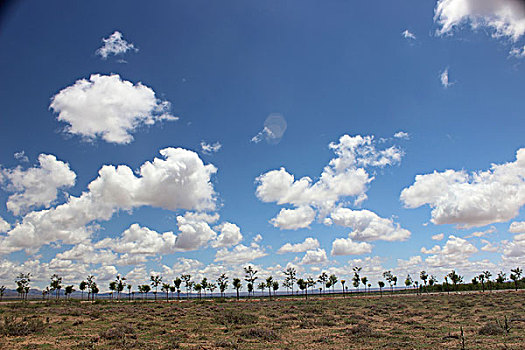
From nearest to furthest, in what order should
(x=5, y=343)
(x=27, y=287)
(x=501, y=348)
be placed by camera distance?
(x=501, y=348), (x=5, y=343), (x=27, y=287)

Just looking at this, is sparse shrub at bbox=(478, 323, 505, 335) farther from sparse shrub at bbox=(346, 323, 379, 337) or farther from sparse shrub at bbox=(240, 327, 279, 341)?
sparse shrub at bbox=(240, 327, 279, 341)

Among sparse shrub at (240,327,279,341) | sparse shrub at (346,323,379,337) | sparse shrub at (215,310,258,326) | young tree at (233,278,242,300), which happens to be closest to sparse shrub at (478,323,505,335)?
sparse shrub at (346,323,379,337)

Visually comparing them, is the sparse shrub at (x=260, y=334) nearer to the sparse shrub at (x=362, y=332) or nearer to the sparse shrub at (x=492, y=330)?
the sparse shrub at (x=362, y=332)

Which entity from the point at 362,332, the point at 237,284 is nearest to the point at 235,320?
the point at 362,332

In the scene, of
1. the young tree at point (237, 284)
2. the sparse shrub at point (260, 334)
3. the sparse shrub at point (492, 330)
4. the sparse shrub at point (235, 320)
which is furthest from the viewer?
the young tree at point (237, 284)

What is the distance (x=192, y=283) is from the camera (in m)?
148

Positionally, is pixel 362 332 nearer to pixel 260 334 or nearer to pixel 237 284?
pixel 260 334

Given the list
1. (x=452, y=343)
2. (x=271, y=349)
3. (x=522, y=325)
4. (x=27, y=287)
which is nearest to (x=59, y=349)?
(x=271, y=349)

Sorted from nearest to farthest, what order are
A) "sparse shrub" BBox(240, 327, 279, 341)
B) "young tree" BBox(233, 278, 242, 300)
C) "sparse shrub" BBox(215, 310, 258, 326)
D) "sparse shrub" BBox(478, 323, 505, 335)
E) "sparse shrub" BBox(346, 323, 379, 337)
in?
"sparse shrub" BBox(478, 323, 505, 335) → "sparse shrub" BBox(346, 323, 379, 337) → "sparse shrub" BBox(240, 327, 279, 341) → "sparse shrub" BBox(215, 310, 258, 326) → "young tree" BBox(233, 278, 242, 300)

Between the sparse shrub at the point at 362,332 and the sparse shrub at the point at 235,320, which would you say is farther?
A: the sparse shrub at the point at 235,320

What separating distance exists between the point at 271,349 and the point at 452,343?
1220 centimetres

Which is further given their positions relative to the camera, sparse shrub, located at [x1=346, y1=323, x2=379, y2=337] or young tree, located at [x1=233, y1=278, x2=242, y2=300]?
young tree, located at [x1=233, y1=278, x2=242, y2=300]

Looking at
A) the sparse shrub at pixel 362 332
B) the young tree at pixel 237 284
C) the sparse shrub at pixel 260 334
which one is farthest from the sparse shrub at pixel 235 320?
the young tree at pixel 237 284

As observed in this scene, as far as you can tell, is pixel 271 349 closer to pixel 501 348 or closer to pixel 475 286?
pixel 501 348
